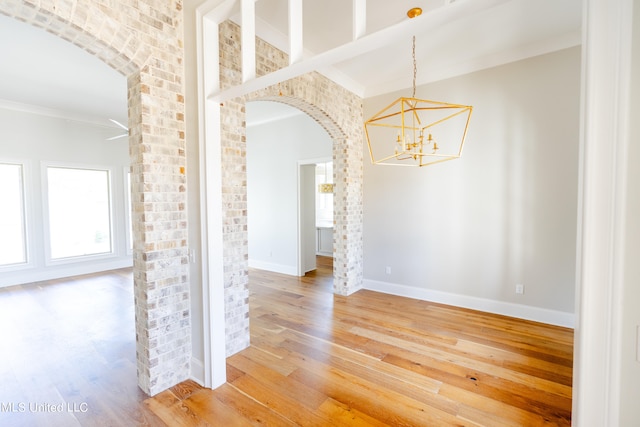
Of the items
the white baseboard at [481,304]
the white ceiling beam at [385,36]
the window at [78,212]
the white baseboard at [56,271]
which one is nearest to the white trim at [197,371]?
the white ceiling beam at [385,36]

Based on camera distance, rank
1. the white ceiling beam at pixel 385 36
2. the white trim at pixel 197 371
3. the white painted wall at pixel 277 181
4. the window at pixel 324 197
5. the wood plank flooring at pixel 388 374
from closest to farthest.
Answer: the white ceiling beam at pixel 385 36 → the wood plank flooring at pixel 388 374 → the white trim at pixel 197 371 → the white painted wall at pixel 277 181 → the window at pixel 324 197

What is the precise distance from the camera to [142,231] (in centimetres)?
208

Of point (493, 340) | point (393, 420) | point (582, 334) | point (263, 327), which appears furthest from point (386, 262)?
point (582, 334)

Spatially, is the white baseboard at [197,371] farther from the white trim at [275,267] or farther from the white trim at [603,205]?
the white trim at [275,267]

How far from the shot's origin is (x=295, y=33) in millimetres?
1713

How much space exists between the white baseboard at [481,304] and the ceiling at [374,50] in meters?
3.07

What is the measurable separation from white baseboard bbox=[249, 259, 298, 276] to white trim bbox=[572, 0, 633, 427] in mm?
5131

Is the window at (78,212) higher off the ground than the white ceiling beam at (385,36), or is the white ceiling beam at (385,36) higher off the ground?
the white ceiling beam at (385,36)

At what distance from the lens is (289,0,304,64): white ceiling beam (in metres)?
1.69

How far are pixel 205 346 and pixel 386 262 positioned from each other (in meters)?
3.05

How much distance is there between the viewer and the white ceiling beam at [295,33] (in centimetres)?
169

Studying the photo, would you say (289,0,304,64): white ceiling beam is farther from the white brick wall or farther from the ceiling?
the white brick wall

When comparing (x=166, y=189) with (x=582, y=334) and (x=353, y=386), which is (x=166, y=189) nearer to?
(x=353, y=386)

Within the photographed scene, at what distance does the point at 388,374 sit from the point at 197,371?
162 centimetres
